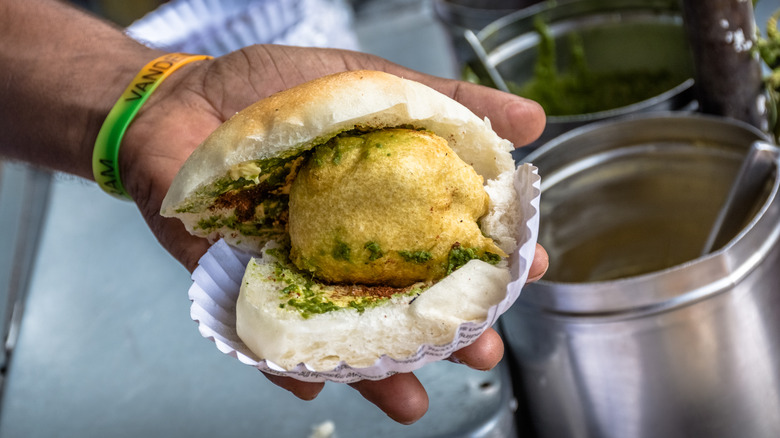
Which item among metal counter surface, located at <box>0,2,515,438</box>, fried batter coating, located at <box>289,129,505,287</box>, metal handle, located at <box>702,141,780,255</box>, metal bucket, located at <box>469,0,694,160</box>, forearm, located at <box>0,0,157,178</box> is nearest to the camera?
fried batter coating, located at <box>289,129,505,287</box>

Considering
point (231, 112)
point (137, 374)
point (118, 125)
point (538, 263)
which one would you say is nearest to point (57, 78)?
point (118, 125)

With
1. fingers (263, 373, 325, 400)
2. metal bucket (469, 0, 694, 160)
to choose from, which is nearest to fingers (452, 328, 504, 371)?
fingers (263, 373, 325, 400)

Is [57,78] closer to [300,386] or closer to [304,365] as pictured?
[300,386]

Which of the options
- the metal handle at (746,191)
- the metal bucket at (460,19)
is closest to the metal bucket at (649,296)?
the metal handle at (746,191)

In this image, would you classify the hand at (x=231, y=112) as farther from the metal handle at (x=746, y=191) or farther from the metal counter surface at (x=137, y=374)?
the metal handle at (x=746, y=191)

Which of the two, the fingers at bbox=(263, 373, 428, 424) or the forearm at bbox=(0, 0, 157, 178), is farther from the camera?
the forearm at bbox=(0, 0, 157, 178)

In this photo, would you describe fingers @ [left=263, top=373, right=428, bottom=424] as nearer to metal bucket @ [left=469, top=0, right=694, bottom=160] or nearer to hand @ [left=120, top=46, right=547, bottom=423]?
hand @ [left=120, top=46, right=547, bottom=423]

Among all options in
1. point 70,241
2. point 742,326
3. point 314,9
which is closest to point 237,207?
point 742,326
